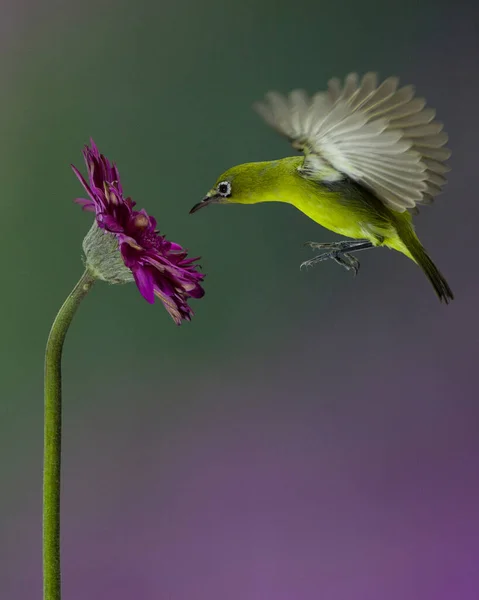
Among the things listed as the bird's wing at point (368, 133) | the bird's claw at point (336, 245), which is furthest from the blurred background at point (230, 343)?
the bird's wing at point (368, 133)

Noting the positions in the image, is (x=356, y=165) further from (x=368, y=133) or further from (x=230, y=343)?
(x=230, y=343)

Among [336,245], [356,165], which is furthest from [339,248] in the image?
[356,165]

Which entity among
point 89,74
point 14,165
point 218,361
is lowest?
point 218,361

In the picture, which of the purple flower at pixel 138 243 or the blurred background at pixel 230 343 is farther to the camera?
the blurred background at pixel 230 343

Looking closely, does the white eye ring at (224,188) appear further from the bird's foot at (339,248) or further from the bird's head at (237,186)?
the bird's foot at (339,248)

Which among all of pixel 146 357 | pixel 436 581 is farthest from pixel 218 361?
pixel 436 581

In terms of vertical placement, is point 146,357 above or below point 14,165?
below

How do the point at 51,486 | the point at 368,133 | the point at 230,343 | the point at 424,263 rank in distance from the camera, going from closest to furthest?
1. the point at 51,486
2. the point at 368,133
3. the point at 424,263
4. the point at 230,343

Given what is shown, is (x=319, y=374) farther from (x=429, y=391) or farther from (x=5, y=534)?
(x=5, y=534)
